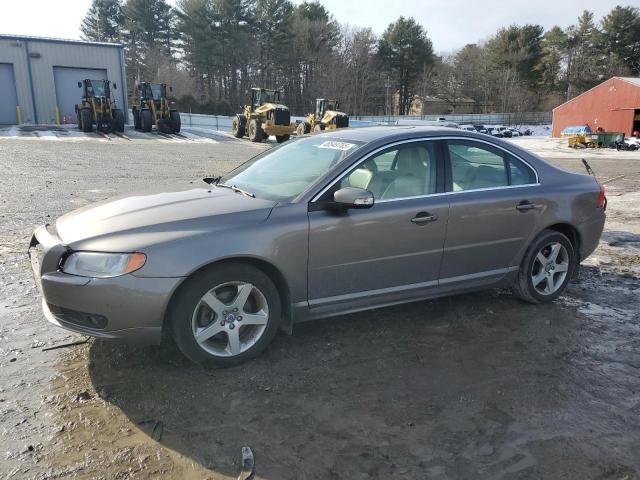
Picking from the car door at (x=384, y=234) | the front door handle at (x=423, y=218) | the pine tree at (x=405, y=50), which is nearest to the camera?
the car door at (x=384, y=234)

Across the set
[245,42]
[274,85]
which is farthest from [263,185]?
[274,85]

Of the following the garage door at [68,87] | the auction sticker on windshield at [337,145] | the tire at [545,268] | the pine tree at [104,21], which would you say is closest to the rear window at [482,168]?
the tire at [545,268]

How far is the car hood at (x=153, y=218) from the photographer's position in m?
3.16

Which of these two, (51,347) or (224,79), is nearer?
(51,347)

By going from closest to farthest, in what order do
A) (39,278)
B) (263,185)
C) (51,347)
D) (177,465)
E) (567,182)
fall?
(177,465), (39,278), (51,347), (263,185), (567,182)

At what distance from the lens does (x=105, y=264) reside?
308 cm

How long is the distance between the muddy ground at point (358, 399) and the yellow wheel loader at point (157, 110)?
2659cm

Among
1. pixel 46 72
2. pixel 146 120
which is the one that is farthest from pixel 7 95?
pixel 146 120

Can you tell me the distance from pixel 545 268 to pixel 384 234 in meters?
1.84

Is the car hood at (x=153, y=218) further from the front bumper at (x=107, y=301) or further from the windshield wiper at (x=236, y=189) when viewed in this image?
the front bumper at (x=107, y=301)

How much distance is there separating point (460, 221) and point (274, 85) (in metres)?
60.4

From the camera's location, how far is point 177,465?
2.52 metres

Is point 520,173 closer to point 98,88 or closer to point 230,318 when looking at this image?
point 230,318

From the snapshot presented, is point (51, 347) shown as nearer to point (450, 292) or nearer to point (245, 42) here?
point (450, 292)
